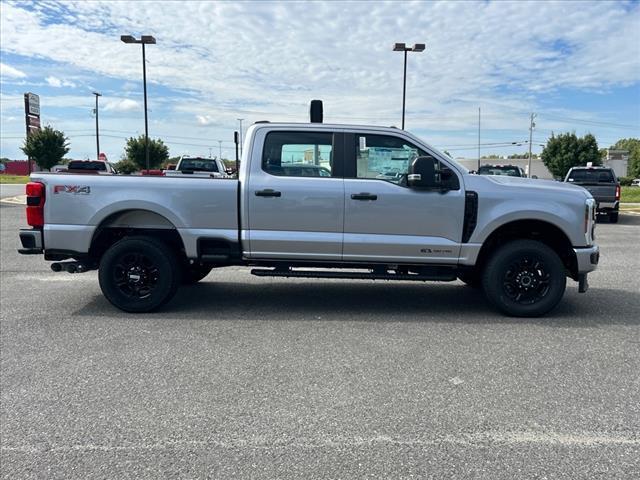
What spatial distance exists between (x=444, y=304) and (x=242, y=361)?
2.94 meters

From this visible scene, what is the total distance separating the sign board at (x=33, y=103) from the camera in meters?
34.6

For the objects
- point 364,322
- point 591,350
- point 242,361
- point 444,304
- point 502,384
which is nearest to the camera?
point 502,384

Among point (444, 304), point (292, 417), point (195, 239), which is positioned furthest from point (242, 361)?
point (444, 304)

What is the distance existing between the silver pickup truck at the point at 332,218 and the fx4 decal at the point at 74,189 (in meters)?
0.01

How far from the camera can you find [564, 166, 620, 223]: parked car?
16.5 m

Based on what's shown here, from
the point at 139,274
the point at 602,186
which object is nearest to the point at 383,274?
the point at 139,274

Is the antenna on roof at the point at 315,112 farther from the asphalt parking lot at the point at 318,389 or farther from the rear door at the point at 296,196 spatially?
the asphalt parking lot at the point at 318,389

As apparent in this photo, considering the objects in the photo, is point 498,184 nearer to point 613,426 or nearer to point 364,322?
point 364,322

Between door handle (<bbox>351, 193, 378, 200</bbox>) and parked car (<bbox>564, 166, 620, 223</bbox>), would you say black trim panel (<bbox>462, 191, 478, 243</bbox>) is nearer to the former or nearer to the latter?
door handle (<bbox>351, 193, 378, 200</bbox>)

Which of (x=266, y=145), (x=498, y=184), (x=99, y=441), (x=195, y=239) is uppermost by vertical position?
(x=266, y=145)

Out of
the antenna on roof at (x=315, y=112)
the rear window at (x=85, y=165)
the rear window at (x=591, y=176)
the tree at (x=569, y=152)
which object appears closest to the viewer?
the antenna on roof at (x=315, y=112)

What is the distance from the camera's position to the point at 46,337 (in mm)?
5129

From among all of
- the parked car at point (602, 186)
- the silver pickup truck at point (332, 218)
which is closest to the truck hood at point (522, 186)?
the silver pickup truck at point (332, 218)

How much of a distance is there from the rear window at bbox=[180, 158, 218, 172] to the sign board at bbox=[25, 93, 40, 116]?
21.6 m
